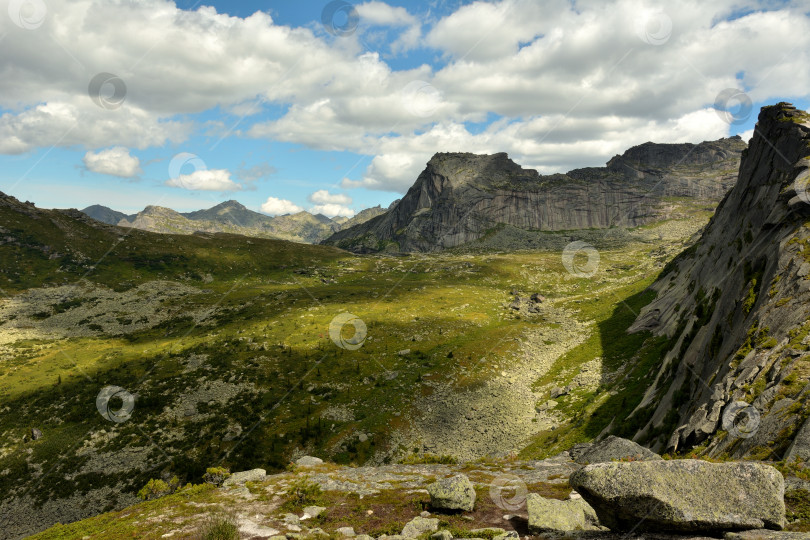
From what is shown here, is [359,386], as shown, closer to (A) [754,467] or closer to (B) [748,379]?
(B) [748,379]

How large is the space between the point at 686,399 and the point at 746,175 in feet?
131

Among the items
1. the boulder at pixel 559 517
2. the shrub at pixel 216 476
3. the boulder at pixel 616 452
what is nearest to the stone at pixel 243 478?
the shrub at pixel 216 476

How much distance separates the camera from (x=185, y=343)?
64.1m

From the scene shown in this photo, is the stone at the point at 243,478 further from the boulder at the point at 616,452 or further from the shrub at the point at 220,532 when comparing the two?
the boulder at the point at 616,452

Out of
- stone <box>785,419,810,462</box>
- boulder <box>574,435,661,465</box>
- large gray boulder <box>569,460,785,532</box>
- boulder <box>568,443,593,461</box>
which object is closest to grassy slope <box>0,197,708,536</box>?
boulder <box>568,443,593,461</box>

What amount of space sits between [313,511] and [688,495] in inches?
586

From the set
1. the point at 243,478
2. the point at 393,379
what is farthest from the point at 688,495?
the point at 393,379

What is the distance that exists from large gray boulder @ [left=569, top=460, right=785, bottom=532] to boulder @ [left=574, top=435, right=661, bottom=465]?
29.7 ft

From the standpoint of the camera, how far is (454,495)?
14938 mm

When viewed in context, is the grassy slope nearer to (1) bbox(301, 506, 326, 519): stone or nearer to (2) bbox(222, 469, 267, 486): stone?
(2) bbox(222, 469, 267, 486): stone

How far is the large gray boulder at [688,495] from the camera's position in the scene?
8320 mm

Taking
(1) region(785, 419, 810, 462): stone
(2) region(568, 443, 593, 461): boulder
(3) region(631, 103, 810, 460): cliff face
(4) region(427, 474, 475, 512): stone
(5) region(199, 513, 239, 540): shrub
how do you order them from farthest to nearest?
(2) region(568, 443, 593, 461): boulder → (4) region(427, 474, 475, 512): stone → (3) region(631, 103, 810, 460): cliff face → (5) region(199, 513, 239, 540): shrub → (1) region(785, 419, 810, 462): stone

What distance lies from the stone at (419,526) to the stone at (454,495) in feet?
3.67

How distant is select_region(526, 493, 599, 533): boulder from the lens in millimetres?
11414
